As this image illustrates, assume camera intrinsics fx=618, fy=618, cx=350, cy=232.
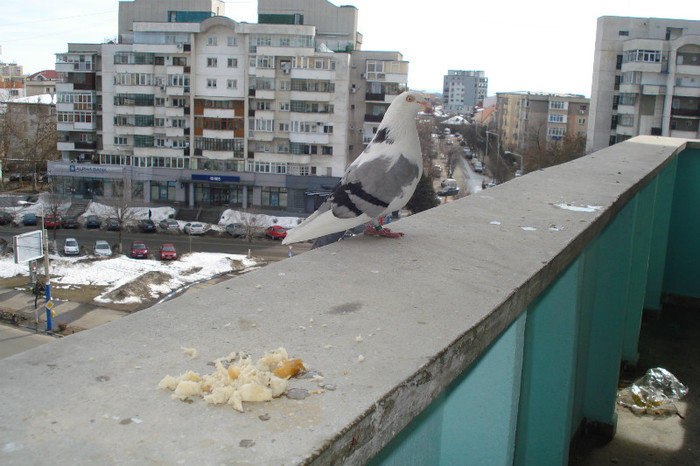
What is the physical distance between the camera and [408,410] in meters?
1.34

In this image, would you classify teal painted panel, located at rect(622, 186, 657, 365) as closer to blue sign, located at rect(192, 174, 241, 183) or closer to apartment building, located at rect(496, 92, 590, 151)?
blue sign, located at rect(192, 174, 241, 183)

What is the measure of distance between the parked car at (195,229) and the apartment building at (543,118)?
2605 cm

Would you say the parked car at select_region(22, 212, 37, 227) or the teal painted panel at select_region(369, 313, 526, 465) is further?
the parked car at select_region(22, 212, 37, 227)

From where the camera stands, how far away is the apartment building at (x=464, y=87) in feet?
554

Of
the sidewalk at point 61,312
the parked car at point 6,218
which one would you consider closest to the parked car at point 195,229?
the parked car at point 6,218


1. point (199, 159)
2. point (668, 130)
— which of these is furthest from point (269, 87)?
point (668, 130)

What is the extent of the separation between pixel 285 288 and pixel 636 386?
3394 millimetres

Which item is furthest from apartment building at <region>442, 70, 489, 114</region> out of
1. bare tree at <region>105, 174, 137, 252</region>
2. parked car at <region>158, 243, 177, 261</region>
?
parked car at <region>158, 243, 177, 261</region>

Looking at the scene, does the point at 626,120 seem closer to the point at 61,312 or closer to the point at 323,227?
the point at 61,312

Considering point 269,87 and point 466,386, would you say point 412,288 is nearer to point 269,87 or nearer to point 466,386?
point 466,386

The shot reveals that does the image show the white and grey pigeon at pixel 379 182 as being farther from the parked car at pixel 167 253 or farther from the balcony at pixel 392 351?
the parked car at pixel 167 253

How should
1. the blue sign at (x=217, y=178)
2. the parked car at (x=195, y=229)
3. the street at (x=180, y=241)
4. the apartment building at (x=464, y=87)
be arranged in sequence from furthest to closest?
1. the apartment building at (x=464, y=87)
2. the blue sign at (x=217, y=178)
3. the parked car at (x=195, y=229)
4. the street at (x=180, y=241)

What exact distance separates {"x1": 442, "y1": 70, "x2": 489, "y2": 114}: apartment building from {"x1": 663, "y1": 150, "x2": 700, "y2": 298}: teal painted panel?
544 feet

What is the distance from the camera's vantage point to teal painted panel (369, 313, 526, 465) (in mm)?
2014
